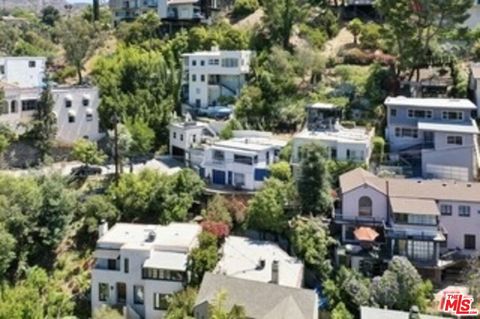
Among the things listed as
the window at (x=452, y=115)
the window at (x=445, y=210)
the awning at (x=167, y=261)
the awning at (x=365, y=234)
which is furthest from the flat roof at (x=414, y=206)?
the awning at (x=167, y=261)

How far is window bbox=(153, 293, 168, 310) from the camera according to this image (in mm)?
28484

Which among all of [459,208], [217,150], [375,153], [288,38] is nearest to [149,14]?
[288,38]

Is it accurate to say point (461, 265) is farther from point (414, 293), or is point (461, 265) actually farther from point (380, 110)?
point (380, 110)

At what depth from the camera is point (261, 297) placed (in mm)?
25062

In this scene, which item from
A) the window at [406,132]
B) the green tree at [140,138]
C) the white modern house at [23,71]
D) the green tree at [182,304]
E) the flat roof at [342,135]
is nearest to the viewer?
Answer: the green tree at [182,304]

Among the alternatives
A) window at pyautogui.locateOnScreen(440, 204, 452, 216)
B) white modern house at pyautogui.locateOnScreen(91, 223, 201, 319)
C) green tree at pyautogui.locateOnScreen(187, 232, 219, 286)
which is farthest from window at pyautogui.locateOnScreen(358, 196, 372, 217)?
white modern house at pyautogui.locateOnScreen(91, 223, 201, 319)

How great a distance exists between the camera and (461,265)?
95.2ft

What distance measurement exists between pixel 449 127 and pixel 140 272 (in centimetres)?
2081

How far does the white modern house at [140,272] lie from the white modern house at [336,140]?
9619mm

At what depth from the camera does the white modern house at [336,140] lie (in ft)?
116

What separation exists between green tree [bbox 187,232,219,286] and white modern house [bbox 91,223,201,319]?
15.3 inches

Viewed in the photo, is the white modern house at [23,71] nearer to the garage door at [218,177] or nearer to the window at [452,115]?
the garage door at [218,177]

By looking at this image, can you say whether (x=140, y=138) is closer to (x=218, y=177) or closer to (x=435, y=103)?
(x=218, y=177)

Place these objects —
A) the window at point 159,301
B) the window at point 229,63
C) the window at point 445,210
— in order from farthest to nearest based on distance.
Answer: the window at point 229,63 → the window at point 445,210 → the window at point 159,301
